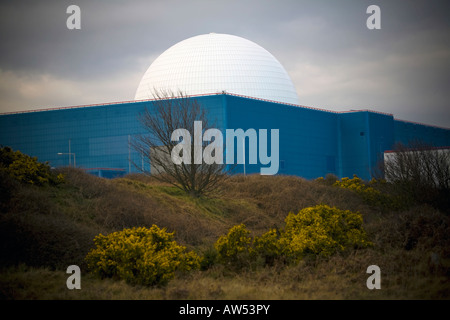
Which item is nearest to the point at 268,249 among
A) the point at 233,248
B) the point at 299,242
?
the point at 299,242

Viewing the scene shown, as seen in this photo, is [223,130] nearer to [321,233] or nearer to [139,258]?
[321,233]

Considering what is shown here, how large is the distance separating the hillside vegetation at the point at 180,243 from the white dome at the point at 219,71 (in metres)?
32.5

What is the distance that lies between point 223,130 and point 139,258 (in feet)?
112

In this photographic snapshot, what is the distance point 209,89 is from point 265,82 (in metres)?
6.48

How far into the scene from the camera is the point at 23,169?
16.4 m

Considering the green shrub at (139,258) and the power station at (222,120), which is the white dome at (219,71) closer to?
the power station at (222,120)

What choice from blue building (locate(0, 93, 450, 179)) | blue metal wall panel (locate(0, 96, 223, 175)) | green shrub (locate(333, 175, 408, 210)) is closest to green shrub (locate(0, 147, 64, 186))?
green shrub (locate(333, 175, 408, 210))

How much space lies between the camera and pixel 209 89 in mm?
50938

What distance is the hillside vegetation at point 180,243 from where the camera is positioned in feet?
32.4

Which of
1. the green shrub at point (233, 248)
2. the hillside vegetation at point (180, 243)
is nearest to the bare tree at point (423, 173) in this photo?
the hillside vegetation at point (180, 243)

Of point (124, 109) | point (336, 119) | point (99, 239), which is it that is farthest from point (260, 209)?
point (336, 119)

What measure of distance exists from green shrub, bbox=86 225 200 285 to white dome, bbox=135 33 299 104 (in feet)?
129
